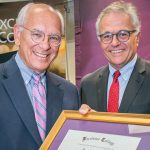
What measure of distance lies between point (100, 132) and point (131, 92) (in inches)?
26.4

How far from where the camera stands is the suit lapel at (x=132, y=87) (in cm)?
200

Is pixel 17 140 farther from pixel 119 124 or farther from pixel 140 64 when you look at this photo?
pixel 140 64

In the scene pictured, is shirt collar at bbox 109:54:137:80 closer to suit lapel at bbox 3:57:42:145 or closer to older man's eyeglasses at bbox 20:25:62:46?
older man's eyeglasses at bbox 20:25:62:46

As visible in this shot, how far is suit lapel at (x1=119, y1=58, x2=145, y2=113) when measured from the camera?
2002mm

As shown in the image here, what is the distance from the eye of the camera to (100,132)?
1398 millimetres

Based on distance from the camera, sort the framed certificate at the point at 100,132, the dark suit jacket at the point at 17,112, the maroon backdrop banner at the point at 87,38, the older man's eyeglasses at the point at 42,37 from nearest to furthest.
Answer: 1. the framed certificate at the point at 100,132
2. the dark suit jacket at the point at 17,112
3. the older man's eyeglasses at the point at 42,37
4. the maroon backdrop banner at the point at 87,38

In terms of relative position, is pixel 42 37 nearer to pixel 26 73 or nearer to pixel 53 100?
pixel 26 73

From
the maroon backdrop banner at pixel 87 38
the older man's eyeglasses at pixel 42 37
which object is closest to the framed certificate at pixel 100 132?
the older man's eyeglasses at pixel 42 37

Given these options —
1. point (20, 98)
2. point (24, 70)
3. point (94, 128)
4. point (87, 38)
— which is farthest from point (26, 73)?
point (87, 38)

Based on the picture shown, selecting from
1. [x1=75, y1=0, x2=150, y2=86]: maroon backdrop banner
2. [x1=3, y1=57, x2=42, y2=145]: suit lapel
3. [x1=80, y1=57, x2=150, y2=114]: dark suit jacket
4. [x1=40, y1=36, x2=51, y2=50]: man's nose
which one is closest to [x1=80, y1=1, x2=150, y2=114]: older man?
[x1=80, y1=57, x2=150, y2=114]: dark suit jacket

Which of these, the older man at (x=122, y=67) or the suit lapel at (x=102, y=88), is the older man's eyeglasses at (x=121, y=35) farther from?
the suit lapel at (x=102, y=88)

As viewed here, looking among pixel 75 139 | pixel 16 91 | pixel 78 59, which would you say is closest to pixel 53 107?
pixel 16 91

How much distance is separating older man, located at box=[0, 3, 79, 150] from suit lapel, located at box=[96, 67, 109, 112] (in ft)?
1.11

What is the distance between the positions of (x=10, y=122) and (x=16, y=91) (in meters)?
0.16
